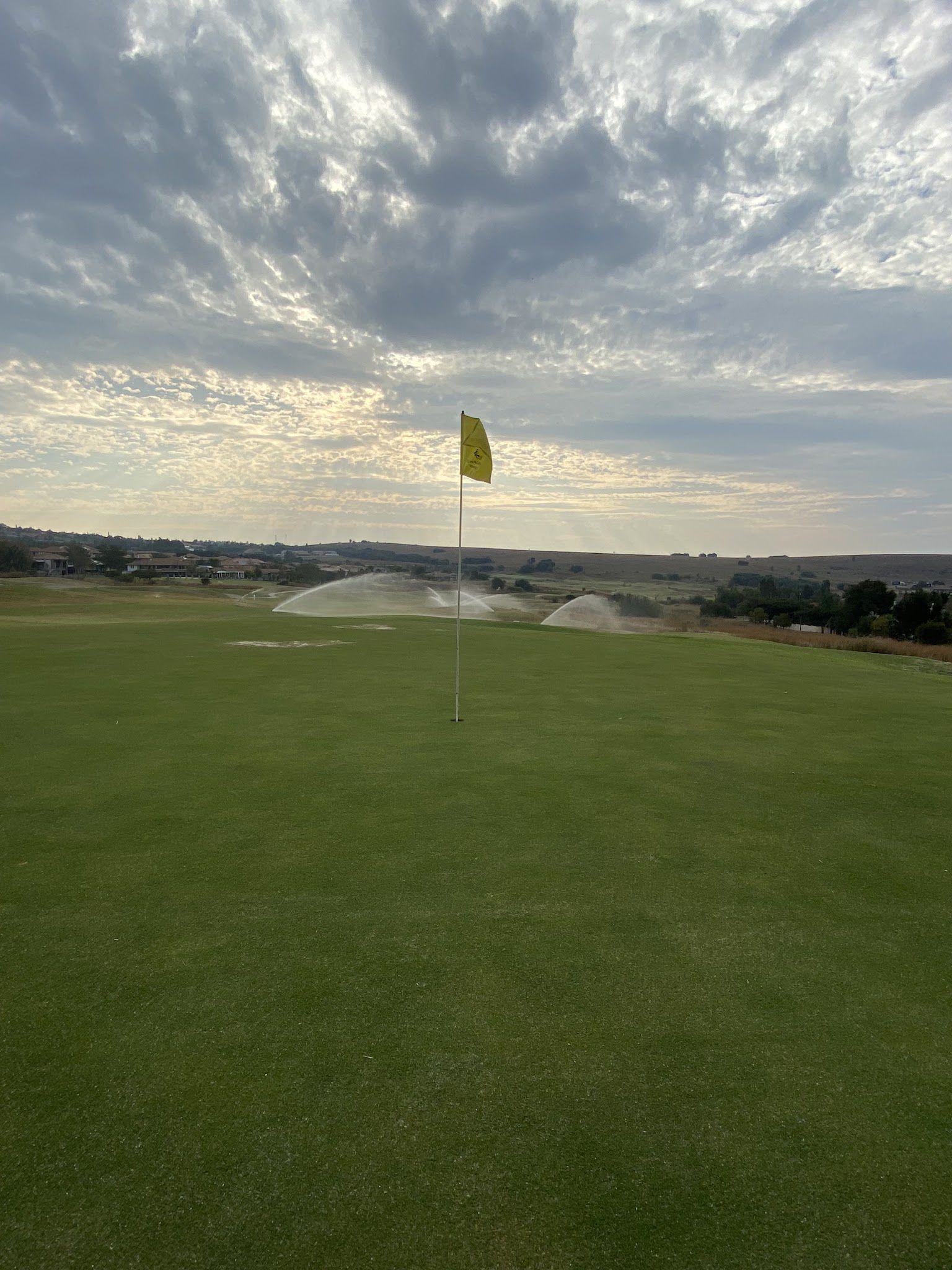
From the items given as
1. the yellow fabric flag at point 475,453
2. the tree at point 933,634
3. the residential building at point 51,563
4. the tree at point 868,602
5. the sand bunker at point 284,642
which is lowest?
the tree at point 933,634

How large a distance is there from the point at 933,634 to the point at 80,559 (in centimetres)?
11633

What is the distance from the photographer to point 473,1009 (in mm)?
4758

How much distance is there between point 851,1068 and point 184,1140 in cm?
385

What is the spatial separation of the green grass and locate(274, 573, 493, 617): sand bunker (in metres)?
38.8

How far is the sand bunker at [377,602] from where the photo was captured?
53406 mm

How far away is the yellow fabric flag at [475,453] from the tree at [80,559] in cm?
10806

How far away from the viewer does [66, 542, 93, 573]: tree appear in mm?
109062

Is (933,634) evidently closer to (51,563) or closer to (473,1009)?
(473,1009)

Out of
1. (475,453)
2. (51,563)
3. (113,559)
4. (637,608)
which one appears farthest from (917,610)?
(51,563)

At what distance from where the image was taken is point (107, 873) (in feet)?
22.3

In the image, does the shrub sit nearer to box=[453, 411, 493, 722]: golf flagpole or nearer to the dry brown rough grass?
the dry brown rough grass

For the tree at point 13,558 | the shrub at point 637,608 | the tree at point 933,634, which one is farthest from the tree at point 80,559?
the tree at point 933,634

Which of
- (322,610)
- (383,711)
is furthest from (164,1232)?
(322,610)

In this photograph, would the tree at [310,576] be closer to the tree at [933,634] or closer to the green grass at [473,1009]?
the tree at [933,634]
